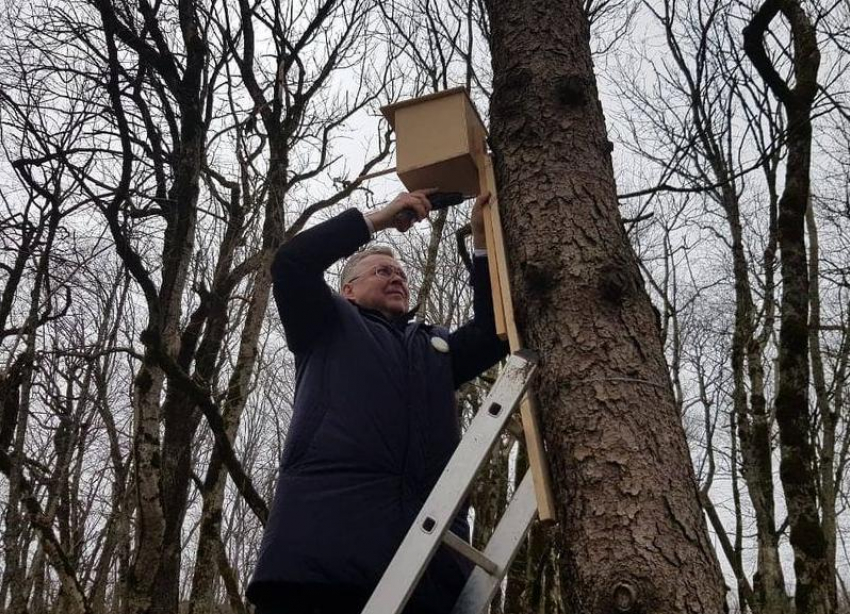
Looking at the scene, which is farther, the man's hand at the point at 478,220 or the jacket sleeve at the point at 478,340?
the jacket sleeve at the point at 478,340

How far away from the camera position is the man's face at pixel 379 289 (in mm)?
2596

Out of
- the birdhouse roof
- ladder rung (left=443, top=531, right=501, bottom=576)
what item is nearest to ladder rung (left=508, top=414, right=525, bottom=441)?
ladder rung (left=443, top=531, right=501, bottom=576)

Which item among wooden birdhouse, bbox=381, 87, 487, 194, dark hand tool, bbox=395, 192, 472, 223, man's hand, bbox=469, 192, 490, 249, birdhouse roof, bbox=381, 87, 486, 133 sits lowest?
man's hand, bbox=469, 192, 490, 249

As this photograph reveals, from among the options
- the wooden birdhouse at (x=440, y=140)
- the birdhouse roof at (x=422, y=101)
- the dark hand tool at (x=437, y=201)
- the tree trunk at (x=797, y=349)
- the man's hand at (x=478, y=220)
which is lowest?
the tree trunk at (x=797, y=349)

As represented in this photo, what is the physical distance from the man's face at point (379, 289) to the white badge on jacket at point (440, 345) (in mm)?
240

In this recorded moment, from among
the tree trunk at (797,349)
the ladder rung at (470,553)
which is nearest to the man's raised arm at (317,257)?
the ladder rung at (470,553)

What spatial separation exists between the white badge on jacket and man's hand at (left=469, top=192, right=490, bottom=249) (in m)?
0.36

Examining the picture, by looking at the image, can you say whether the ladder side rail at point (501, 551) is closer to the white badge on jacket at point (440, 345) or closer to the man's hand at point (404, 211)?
the white badge on jacket at point (440, 345)

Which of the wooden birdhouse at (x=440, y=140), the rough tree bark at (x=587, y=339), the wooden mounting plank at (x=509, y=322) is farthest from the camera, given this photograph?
the wooden birdhouse at (x=440, y=140)

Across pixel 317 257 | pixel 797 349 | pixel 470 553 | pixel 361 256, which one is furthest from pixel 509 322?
pixel 797 349

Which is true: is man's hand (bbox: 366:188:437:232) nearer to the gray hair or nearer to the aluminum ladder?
the gray hair

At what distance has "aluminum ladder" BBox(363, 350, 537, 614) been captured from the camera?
152cm

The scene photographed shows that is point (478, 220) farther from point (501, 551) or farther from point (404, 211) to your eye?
point (501, 551)

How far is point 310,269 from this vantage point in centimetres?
221
